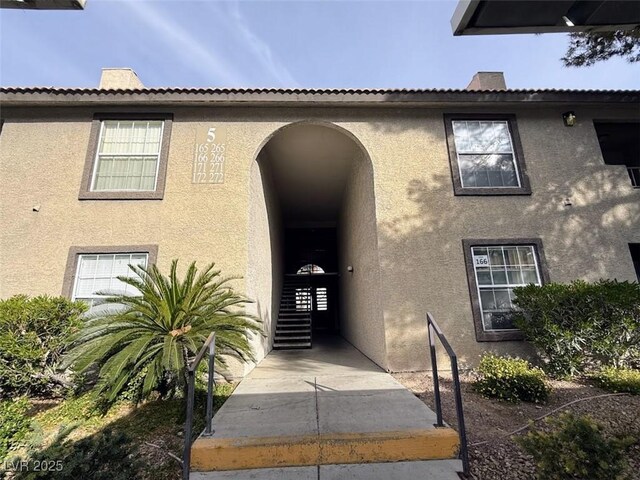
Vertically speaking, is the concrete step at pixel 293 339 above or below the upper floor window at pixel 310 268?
below

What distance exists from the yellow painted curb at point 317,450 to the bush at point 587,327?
3569 mm

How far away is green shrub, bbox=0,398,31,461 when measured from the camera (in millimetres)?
3005

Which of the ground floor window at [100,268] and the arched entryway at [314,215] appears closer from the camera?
the ground floor window at [100,268]

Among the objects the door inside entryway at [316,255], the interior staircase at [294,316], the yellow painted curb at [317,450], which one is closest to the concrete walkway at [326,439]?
the yellow painted curb at [317,450]

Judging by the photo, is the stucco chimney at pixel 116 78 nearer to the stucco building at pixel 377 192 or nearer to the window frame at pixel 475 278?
the stucco building at pixel 377 192

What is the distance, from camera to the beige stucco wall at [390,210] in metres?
5.90

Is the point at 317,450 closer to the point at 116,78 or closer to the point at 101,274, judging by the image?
the point at 101,274

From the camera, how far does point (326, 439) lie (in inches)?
115

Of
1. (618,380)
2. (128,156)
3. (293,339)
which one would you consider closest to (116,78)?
(128,156)

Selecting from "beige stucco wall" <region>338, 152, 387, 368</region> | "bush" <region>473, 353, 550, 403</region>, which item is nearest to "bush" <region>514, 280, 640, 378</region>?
"bush" <region>473, 353, 550, 403</region>

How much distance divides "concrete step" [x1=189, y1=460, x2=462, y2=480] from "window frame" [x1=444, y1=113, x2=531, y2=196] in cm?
527

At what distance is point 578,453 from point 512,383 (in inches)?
91.0

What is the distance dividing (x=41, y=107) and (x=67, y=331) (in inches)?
208

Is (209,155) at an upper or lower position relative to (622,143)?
lower
